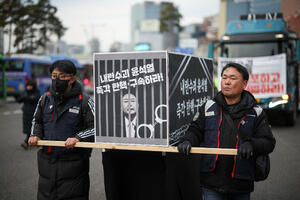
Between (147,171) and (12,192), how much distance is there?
3258 millimetres

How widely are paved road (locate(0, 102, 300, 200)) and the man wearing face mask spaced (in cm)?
197

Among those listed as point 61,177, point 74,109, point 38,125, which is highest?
point 74,109

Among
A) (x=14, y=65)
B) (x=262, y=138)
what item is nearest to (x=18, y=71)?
(x=14, y=65)

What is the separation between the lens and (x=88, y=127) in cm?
368

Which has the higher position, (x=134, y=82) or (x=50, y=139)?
(x=134, y=82)

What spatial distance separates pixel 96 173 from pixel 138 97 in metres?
4.07

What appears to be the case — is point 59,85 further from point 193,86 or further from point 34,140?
point 193,86

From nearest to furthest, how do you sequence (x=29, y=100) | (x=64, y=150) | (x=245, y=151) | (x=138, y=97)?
(x=245, y=151) → (x=138, y=97) → (x=64, y=150) → (x=29, y=100)

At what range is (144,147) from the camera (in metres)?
3.11

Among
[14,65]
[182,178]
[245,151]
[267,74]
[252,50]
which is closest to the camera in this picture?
[245,151]

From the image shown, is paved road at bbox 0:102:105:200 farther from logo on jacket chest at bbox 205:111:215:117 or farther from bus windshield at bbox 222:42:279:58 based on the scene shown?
bus windshield at bbox 222:42:279:58

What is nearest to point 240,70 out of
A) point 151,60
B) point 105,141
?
point 151,60

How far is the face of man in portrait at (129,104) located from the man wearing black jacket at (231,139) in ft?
1.59

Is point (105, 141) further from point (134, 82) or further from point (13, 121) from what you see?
point (13, 121)
